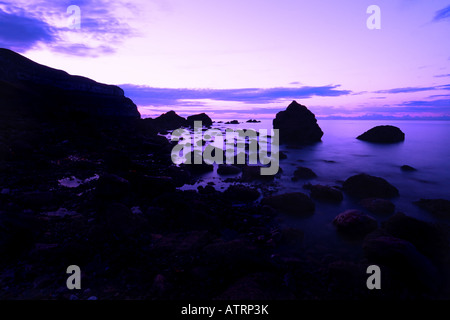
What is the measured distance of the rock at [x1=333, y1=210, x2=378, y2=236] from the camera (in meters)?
9.54

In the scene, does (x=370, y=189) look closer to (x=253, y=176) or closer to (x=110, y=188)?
(x=253, y=176)

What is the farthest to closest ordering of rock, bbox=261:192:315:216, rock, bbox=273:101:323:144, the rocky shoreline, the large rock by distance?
rock, bbox=273:101:323:144
the large rock
rock, bbox=261:192:315:216
the rocky shoreline

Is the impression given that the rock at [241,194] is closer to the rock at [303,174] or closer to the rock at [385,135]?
the rock at [303,174]

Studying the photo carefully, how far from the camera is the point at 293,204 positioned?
12.0 m

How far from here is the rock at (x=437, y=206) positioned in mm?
12247

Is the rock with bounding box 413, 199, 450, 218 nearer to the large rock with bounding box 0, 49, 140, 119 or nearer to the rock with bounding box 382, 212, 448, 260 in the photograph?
the rock with bounding box 382, 212, 448, 260

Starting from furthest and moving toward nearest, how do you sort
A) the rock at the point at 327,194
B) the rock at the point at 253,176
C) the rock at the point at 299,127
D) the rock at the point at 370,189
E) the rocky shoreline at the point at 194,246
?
1. the rock at the point at 299,127
2. the rock at the point at 253,176
3. the rock at the point at 370,189
4. the rock at the point at 327,194
5. the rocky shoreline at the point at 194,246

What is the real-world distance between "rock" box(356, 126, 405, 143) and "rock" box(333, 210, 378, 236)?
64562mm

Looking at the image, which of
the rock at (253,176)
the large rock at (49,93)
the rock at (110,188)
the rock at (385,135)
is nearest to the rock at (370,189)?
the rock at (253,176)

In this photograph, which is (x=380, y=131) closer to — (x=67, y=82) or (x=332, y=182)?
(x=332, y=182)

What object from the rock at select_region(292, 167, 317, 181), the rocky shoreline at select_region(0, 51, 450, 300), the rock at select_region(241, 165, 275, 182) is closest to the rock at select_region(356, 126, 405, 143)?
the rock at select_region(292, 167, 317, 181)

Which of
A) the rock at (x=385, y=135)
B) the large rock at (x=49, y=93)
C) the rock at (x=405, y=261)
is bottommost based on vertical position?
the rock at (x=405, y=261)

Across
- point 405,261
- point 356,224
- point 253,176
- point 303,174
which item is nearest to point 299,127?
point 303,174

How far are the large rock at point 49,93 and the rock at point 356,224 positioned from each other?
57674 millimetres
